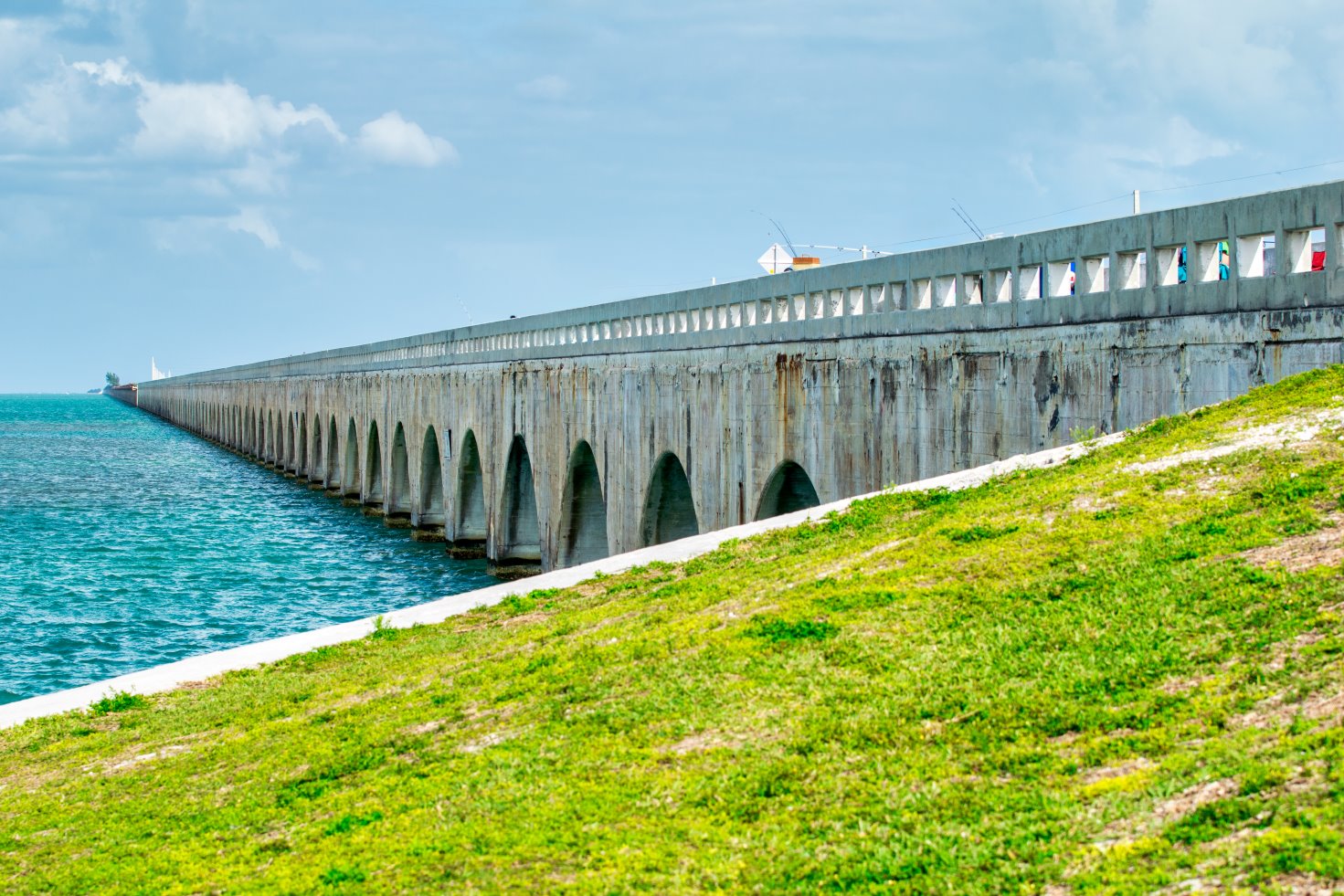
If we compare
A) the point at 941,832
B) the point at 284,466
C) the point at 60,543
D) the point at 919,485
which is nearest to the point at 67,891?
the point at 941,832

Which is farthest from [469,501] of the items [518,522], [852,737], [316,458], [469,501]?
[852,737]

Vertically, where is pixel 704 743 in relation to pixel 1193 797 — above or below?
below

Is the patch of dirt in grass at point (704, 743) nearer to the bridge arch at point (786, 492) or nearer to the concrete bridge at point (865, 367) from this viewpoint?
the concrete bridge at point (865, 367)

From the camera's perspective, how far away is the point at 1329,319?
38.4ft

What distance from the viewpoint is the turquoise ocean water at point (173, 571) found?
2834cm

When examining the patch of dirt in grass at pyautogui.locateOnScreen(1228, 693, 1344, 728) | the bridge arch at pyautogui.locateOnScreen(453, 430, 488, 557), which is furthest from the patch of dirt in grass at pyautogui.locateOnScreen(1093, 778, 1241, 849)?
the bridge arch at pyautogui.locateOnScreen(453, 430, 488, 557)

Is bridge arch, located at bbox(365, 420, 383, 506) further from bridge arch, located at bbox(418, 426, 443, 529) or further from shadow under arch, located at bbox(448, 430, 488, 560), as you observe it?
shadow under arch, located at bbox(448, 430, 488, 560)

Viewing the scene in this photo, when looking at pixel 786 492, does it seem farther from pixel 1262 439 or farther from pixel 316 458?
pixel 316 458

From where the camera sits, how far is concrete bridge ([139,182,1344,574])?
502 inches

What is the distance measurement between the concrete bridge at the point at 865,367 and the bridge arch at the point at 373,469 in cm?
1741

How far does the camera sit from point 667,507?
29.2m

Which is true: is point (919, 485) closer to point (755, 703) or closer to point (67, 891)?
point (755, 703)

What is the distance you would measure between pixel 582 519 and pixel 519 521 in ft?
23.4

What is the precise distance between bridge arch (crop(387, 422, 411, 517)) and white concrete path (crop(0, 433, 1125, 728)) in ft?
136
